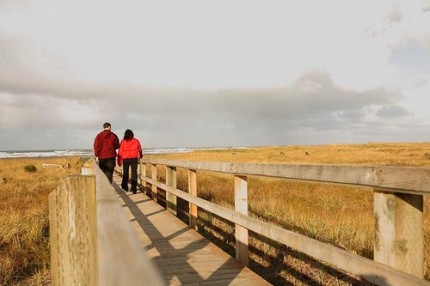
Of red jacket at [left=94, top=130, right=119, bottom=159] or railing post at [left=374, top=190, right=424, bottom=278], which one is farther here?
red jacket at [left=94, top=130, right=119, bottom=159]

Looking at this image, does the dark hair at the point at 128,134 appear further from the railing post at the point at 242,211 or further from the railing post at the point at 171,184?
the railing post at the point at 242,211

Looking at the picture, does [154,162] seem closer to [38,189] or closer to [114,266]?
[38,189]

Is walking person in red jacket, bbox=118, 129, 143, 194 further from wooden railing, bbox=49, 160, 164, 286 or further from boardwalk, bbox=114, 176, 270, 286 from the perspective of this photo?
wooden railing, bbox=49, 160, 164, 286

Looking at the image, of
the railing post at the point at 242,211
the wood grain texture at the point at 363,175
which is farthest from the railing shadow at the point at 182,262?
the wood grain texture at the point at 363,175

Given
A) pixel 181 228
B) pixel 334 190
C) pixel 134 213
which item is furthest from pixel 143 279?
pixel 334 190

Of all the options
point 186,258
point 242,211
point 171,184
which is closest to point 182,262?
point 186,258

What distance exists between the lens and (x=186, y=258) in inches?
186

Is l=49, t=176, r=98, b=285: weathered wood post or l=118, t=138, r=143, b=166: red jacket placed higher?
Answer: l=118, t=138, r=143, b=166: red jacket

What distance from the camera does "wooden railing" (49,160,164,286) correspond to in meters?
1.01

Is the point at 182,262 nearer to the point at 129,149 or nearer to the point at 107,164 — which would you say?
the point at 107,164

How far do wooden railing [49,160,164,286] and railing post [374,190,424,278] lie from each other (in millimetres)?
1479

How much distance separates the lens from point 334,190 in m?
12.8

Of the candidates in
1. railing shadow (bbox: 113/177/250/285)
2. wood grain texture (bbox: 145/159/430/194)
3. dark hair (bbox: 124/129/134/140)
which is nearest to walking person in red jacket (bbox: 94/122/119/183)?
dark hair (bbox: 124/129/134/140)

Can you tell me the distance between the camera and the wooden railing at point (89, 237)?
3.32 feet
